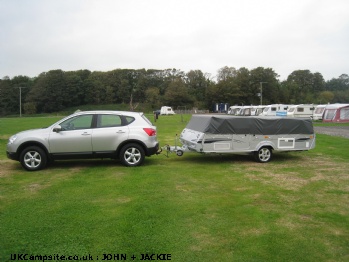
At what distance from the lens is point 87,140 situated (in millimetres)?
8984

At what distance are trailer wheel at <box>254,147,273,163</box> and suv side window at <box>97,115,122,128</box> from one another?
14.5 ft

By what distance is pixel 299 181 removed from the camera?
25.3 ft

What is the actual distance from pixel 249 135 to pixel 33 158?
21.0 feet

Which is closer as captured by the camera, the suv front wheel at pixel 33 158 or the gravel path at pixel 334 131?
the suv front wheel at pixel 33 158

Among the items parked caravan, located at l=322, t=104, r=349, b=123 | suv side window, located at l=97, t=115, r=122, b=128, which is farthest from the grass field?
parked caravan, located at l=322, t=104, r=349, b=123

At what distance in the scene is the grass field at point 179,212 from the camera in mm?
4066

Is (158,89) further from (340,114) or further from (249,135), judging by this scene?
(249,135)

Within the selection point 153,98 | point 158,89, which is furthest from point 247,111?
point 158,89

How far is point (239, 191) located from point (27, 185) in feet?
15.6

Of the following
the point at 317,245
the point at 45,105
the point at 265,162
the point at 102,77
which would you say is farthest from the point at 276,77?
the point at 317,245

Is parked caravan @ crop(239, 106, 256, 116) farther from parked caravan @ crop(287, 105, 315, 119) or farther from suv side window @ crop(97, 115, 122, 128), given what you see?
suv side window @ crop(97, 115, 122, 128)

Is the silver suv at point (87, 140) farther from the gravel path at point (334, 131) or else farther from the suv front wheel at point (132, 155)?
the gravel path at point (334, 131)

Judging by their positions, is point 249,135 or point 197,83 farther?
point 197,83

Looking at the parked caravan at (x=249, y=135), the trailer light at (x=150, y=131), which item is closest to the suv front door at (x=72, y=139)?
the trailer light at (x=150, y=131)
